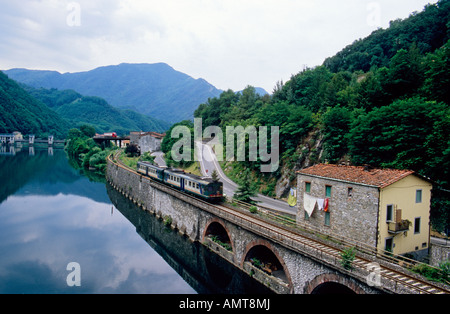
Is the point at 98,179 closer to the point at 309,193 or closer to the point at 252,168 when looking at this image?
the point at 252,168

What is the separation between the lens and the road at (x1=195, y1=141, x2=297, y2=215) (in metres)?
32.8

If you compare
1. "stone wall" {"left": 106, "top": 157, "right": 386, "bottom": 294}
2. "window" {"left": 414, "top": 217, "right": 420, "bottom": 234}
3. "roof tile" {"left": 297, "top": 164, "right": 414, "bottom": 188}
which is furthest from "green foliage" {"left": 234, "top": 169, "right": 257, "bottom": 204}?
"window" {"left": 414, "top": 217, "right": 420, "bottom": 234}

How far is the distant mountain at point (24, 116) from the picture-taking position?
163m

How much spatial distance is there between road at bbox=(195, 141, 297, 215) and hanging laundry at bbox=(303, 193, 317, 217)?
7.58 meters

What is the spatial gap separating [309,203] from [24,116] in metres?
193

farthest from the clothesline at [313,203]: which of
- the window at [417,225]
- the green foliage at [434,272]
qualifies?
the green foliage at [434,272]

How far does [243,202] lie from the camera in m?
27.9

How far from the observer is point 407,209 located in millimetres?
18344

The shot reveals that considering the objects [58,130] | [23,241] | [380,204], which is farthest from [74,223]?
[58,130]

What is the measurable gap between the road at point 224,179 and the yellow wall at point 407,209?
38.4 feet

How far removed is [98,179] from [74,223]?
105 ft

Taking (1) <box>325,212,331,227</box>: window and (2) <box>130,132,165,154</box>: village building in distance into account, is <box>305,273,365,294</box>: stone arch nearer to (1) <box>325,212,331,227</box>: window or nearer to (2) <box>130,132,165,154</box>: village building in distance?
(1) <box>325,212,331,227</box>: window

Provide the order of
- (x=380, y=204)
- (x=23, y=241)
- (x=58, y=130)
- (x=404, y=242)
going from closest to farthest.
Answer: (x=380, y=204) → (x=404, y=242) → (x=23, y=241) → (x=58, y=130)

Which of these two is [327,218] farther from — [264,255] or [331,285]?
[264,255]
